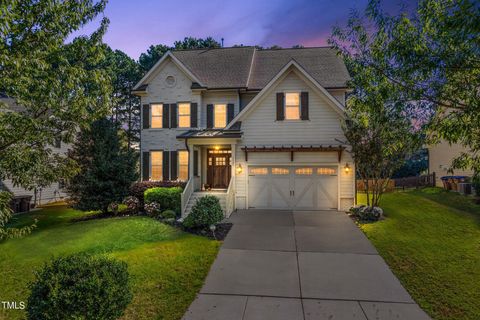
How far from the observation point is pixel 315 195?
14820 mm

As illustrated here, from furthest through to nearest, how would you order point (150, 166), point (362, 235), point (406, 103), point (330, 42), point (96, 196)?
point (150, 166) → point (96, 196) → point (362, 235) → point (330, 42) → point (406, 103)

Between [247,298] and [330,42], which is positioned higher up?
[330,42]

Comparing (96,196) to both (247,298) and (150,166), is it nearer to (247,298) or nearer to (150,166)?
(150,166)

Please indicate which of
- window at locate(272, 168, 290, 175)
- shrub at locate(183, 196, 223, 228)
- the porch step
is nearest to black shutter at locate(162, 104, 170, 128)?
the porch step

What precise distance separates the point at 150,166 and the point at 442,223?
1665 centimetres

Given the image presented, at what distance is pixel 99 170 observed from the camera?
569 inches

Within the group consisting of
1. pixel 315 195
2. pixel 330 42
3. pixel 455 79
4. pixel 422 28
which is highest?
pixel 330 42

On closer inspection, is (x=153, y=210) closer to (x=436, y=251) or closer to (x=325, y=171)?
(x=325, y=171)

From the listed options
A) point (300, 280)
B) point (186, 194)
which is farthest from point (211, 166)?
point (300, 280)

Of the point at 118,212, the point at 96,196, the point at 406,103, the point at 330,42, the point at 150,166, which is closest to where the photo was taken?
the point at 406,103

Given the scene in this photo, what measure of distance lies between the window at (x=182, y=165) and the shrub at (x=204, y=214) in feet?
21.3

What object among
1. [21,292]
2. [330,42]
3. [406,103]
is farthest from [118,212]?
[406,103]

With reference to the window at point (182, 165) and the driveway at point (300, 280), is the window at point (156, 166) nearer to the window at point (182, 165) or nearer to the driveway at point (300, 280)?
the window at point (182, 165)

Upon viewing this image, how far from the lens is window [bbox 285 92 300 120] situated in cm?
1506
